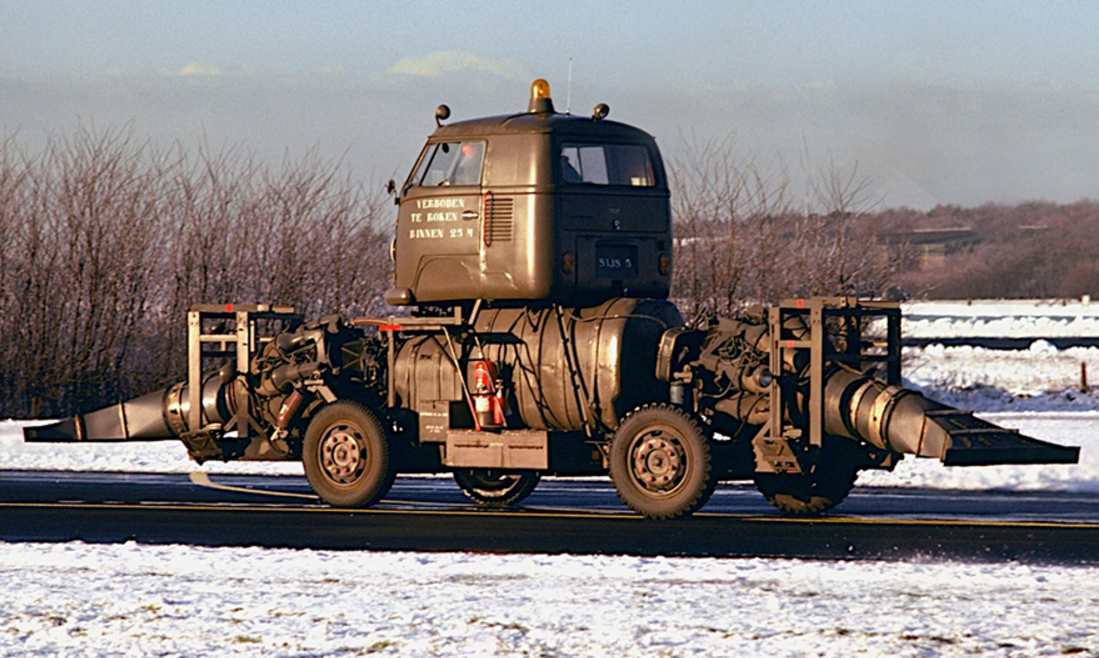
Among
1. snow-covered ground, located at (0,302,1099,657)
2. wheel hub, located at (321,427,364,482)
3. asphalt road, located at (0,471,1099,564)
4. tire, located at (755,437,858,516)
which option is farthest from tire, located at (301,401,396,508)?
tire, located at (755,437,858,516)

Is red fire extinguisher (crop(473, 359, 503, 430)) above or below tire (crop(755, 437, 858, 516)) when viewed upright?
above

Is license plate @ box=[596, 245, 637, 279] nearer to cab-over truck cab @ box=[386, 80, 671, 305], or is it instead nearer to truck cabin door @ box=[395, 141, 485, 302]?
cab-over truck cab @ box=[386, 80, 671, 305]

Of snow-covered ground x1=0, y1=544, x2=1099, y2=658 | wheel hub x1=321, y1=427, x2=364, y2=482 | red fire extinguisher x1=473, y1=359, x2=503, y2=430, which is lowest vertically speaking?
snow-covered ground x1=0, y1=544, x2=1099, y2=658

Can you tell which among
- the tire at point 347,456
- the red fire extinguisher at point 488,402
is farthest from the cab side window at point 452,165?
the tire at point 347,456

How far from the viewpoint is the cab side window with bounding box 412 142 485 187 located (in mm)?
16766

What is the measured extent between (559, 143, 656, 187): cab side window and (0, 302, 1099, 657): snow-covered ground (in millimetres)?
5290

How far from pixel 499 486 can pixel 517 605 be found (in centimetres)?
713

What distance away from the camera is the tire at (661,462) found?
14945 millimetres

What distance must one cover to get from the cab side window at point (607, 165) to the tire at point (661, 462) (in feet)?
8.69

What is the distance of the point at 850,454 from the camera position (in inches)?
619

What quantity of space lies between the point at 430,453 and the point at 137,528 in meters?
3.26

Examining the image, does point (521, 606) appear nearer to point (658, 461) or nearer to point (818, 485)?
point (658, 461)

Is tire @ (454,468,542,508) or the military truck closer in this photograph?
the military truck

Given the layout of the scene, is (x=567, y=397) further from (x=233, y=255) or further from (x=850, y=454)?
(x=233, y=255)
